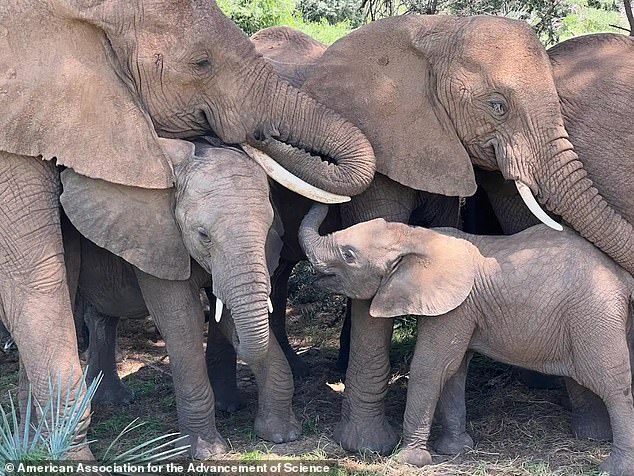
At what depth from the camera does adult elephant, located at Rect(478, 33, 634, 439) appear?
194 inches

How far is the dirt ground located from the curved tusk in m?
1.19

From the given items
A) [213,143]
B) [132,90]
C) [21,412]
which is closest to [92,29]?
[132,90]

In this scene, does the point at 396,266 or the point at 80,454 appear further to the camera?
the point at 396,266

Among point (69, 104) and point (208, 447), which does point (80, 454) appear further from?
point (69, 104)

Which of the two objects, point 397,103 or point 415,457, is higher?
point 397,103

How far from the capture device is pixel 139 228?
4691mm

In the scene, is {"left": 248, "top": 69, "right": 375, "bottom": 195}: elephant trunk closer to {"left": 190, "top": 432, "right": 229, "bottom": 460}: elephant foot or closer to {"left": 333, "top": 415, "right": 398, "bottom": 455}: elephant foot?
{"left": 333, "top": 415, "right": 398, "bottom": 455}: elephant foot

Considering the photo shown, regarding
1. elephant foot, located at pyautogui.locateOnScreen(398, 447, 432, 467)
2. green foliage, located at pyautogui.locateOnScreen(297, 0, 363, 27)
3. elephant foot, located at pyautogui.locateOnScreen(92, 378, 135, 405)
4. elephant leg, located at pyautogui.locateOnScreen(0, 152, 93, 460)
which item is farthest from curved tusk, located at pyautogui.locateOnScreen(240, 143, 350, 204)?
green foliage, located at pyautogui.locateOnScreen(297, 0, 363, 27)

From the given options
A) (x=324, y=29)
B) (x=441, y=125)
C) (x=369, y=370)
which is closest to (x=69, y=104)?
(x=441, y=125)

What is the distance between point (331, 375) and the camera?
20.5 ft

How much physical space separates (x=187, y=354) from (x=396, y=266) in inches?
40.9

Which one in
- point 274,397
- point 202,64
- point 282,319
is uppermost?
point 202,64

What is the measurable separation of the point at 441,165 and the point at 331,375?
173cm

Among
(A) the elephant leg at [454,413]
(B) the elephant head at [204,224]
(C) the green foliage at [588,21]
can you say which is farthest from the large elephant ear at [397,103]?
(C) the green foliage at [588,21]
